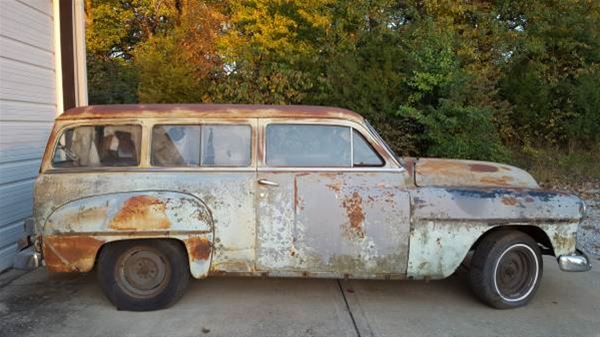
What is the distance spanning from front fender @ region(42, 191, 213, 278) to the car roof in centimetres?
73

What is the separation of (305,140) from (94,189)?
1935mm

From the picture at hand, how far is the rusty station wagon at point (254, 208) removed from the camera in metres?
4.34

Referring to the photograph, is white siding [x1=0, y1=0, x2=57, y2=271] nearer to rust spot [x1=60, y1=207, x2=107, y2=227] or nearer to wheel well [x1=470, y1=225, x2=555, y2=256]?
rust spot [x1=60, y1=207, x2=107, y2=227]

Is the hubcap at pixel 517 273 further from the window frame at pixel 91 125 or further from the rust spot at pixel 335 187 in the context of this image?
the window frame at pixel 91 125

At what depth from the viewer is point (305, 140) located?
4562 millimetres

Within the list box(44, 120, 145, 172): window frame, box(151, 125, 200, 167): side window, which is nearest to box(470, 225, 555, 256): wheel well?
box(151, 125, 200, 167): side window

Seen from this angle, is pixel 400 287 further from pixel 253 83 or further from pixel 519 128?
pixel 519 128

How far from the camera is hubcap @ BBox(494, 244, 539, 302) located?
456 cm

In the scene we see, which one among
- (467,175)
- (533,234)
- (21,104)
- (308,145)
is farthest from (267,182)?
(21,104)

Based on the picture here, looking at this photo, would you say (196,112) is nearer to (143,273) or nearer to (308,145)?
(308,145)

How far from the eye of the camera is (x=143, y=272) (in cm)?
448

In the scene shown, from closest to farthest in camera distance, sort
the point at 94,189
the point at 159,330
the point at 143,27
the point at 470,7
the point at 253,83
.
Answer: the point at 159,330 < the point at 94,189 < the point at 253,83 < the point at 470,7 < the point at 143,27

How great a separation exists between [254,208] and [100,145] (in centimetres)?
154

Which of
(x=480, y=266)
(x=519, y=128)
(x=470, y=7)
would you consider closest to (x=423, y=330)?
(x=480, y=266)
